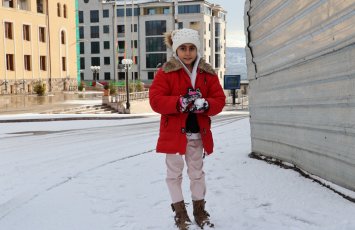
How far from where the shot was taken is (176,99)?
132 inches

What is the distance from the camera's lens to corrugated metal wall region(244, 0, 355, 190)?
3828 mm

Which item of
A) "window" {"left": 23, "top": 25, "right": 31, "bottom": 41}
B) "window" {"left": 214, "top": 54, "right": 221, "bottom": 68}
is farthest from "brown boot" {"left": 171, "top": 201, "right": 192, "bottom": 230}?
"window" {"left": 214, "top": 54, "right": 221, "bottom": 68}

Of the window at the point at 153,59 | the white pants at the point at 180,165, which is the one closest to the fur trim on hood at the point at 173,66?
the white pants at the point at 180,165

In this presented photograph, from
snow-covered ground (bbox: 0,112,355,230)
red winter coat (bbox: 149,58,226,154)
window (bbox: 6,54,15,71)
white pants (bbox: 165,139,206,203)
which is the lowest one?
snow-covered ground (bbox: 0,112,355,230)

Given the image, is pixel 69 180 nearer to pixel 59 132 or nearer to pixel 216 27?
pixel 59 132

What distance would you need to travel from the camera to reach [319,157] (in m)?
4.41

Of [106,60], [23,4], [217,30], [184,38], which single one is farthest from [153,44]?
[184,38]

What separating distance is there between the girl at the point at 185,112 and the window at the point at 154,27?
73.2 meters

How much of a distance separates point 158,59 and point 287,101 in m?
72.2

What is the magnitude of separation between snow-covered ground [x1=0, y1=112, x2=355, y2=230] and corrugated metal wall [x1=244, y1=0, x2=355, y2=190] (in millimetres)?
327

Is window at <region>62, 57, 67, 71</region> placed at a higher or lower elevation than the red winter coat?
higher

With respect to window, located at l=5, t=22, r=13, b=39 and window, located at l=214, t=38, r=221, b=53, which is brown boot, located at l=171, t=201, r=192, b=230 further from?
window, located at l=214, t=38, r=221, b=53

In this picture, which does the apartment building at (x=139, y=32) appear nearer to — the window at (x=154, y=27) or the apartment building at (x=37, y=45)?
the window at (x=154, y=27)

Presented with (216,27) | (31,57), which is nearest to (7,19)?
(31,57)
